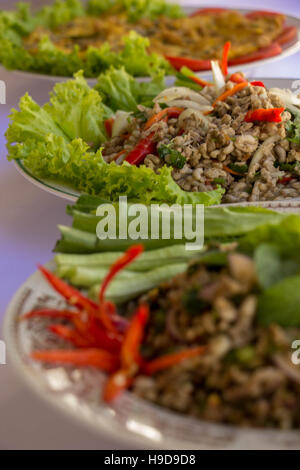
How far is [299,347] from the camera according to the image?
141 centimetres

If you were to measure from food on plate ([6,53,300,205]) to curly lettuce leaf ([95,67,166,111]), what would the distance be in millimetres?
318

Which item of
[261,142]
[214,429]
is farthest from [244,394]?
[261,142]

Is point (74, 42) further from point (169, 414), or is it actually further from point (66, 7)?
point (169, 414)

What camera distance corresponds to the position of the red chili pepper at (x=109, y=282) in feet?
4.78

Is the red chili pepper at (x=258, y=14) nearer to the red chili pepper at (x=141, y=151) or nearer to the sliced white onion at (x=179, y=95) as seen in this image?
the sliced white onion at (x=179, y=95)

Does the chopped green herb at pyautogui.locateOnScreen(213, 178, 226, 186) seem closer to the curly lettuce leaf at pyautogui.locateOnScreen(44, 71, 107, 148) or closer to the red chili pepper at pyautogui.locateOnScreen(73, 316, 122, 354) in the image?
the curly lettuce leaf at pyautogui.locateOnScreen(44, 71, 107, 148)

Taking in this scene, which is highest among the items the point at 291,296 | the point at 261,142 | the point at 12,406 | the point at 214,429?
the point at 261,142

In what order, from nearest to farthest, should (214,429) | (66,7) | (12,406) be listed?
1. (214,429)
2. (12,406)
3. (66,7)

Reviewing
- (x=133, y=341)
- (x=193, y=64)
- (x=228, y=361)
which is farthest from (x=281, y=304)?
(x=193, y=64)

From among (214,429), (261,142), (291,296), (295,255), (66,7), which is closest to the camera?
(214,429)

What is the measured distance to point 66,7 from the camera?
5.49 metres

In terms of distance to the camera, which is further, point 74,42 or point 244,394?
point 74,42

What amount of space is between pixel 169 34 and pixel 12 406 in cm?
365
